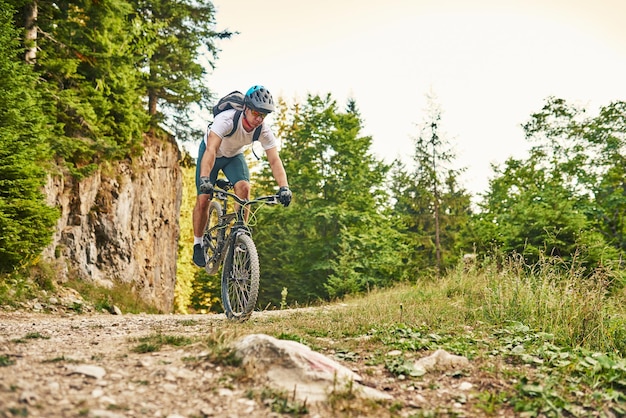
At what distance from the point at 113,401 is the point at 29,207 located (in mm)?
6800

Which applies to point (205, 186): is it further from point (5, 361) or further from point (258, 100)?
point (5, 361)

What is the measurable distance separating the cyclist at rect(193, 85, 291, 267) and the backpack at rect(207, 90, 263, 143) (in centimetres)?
4


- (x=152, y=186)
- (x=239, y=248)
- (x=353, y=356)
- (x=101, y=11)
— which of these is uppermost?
(x=101, y=11)

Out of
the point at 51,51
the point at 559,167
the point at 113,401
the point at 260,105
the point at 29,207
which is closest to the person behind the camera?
the point at 113,401

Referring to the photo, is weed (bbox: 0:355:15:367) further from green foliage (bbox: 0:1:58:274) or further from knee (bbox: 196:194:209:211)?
green foliage (bbox: 0:1:58:274)

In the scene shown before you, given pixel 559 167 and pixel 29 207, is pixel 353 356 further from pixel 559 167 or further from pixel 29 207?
pixel 559 167

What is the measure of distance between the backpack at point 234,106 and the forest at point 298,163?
4151 millimetres

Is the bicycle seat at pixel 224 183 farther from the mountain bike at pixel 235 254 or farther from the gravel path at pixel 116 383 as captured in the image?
the gravel path at pixel 116 383

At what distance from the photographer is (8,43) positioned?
828 cm

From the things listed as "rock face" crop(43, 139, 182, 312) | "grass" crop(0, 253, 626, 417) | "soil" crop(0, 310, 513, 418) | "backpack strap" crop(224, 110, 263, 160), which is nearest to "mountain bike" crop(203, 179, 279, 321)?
"grass" crop(0, 253, 626, 417)

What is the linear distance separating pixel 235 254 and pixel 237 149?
4.50ft

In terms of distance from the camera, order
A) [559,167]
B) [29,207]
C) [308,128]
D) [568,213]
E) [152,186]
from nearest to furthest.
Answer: [29,207] → [568,213] → [152,186] → [308,128] → [559,167]

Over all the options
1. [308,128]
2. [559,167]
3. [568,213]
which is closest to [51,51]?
[308,128]

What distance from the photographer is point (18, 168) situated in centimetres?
773
